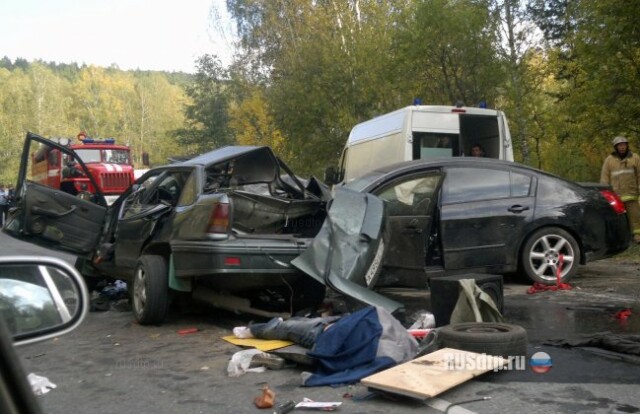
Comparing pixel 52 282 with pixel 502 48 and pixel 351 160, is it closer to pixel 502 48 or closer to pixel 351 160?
pixel 351 160

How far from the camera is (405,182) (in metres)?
7.14

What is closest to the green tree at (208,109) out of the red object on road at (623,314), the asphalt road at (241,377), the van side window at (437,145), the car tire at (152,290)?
the van side window at (437,145)

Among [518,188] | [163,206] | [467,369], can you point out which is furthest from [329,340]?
[518,188]

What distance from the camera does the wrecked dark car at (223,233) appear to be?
19.2 feet

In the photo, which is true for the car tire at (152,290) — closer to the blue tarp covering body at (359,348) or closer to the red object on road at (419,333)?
the blue tarp covering body at (359,348)

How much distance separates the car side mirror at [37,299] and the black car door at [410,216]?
4.97 metres

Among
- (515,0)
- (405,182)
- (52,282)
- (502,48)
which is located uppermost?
(515,0)

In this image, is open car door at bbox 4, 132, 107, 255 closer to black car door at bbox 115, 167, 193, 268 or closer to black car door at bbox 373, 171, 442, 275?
black car door at bbox 115, 167, 193, 268

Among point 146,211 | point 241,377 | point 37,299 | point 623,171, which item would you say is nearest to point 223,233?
point 146,211

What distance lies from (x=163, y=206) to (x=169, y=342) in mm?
1501

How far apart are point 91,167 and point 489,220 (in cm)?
1655

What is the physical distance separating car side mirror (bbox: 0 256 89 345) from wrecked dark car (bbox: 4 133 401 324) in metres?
3.98

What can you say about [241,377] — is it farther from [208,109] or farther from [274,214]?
[208,109]

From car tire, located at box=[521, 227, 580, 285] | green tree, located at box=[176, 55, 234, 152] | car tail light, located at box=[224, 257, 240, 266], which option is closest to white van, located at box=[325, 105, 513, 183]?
car tire, located at box=[521, 227, 580, 285]
